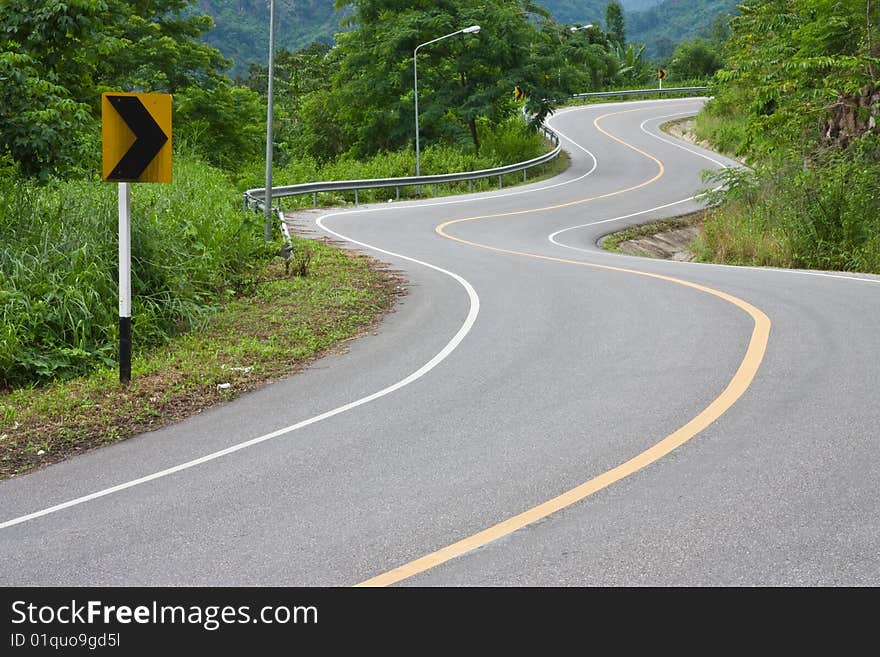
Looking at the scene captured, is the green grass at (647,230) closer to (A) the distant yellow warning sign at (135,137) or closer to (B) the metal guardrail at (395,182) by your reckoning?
(B) the metal guardrail at (395,182)

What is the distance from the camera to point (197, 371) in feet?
32.2

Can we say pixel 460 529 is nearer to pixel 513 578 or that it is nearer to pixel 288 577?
pixel 513 578

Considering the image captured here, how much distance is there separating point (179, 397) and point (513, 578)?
5.30 meters

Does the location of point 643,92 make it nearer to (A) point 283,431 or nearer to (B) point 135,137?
(B) point 135,137

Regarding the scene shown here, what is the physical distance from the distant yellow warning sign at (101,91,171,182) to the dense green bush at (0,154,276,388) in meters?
2.37

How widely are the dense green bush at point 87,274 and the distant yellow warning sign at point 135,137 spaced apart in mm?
2368

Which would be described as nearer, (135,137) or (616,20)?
(135,137)

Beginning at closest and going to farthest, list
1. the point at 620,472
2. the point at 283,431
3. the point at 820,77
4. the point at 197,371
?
the point at 620,472 → the point at 283,431 → the point at 197,371 → the point at 820,77

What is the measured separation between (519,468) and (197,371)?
4.66 m

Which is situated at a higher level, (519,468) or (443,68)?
(443,68)

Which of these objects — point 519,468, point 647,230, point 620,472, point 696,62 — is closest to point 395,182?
point 647,230

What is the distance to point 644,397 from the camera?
7938mm

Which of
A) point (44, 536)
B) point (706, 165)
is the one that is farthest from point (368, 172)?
point (44, 536)

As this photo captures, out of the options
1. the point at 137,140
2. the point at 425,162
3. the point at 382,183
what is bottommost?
the point at 137,140
